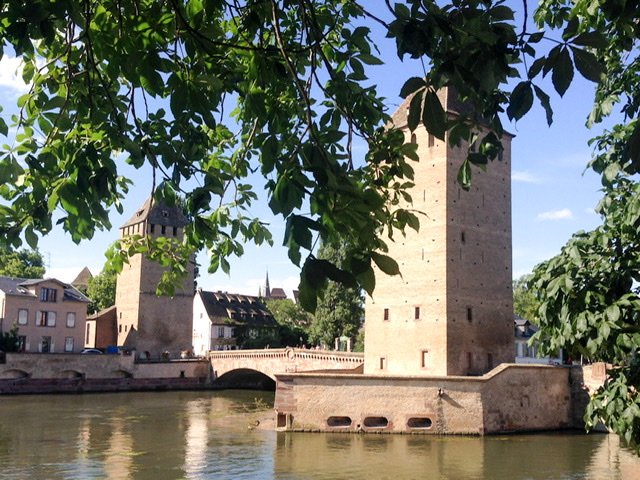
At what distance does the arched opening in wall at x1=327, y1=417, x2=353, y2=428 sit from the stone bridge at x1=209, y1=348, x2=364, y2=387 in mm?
7041

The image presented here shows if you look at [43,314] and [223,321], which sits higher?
[223,321]

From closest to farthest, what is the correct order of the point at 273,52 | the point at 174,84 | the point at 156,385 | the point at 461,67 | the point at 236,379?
the point at 461,67
the point at 174,84
the point at 273,52
the point at 156,385
the point at 236,379

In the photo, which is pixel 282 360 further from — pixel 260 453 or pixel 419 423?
pixel 260 453

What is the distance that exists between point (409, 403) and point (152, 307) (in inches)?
1439

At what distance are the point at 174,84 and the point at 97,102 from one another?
3.75ft

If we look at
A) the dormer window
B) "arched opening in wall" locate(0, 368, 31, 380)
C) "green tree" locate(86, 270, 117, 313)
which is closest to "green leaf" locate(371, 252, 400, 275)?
"arched opening in wall" locate(0, 368, 31, 380)

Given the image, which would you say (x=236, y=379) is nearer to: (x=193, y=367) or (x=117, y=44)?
(x=193, y=367)

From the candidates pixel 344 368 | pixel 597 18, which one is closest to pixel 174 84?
pixel 597 18

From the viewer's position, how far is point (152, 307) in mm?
59375

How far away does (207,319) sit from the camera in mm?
63000

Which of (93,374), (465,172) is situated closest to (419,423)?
(465,172)

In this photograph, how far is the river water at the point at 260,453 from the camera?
65.4 feet

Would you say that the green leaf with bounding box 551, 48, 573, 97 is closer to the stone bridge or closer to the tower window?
the tower window

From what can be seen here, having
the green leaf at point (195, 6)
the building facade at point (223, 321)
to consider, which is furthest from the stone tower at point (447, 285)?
the building facade at point (223, 321)
